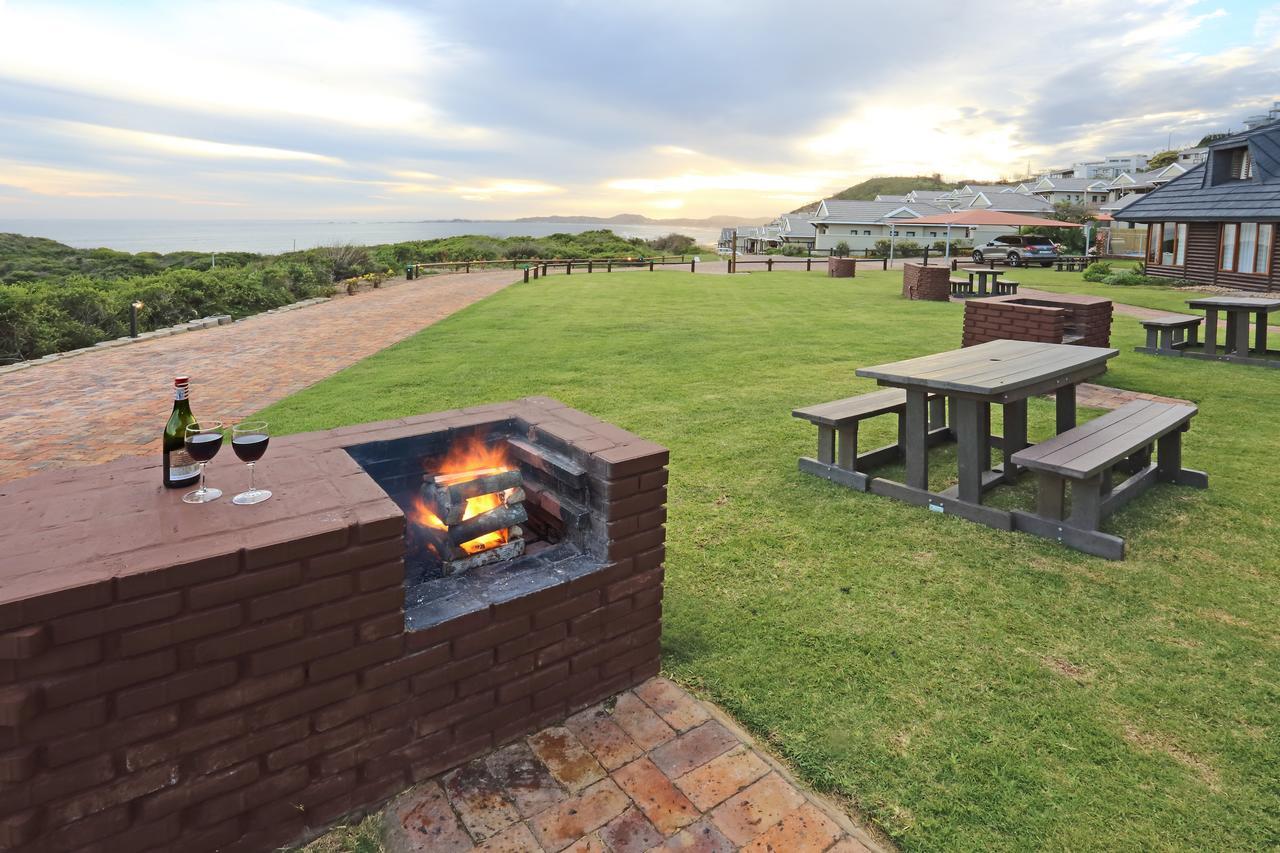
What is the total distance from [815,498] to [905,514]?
61 cm

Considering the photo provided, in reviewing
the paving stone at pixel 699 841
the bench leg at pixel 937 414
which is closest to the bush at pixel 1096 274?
the bench leg at pixel 937 414

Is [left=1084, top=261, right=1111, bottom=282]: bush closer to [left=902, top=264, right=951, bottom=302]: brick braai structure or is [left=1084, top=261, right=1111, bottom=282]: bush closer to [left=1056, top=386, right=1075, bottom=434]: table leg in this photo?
[left=902, top=264, right=951, bottom=302]: brick braai structure

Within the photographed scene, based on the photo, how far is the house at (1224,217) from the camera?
2056 centimetres

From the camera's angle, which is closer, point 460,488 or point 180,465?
point 180,465

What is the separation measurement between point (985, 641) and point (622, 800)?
1.94 m

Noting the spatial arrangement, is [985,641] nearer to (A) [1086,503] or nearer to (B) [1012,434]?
(A) [1086,503]

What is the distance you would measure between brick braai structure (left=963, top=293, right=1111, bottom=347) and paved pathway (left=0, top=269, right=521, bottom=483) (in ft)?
30.2

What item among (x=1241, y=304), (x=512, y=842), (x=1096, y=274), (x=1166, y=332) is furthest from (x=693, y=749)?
(x=1096, y=274)

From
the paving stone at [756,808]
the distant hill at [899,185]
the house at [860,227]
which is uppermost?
the distant hill at [899,185]

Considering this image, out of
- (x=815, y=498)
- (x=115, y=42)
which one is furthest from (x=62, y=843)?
(x=115, y=42)

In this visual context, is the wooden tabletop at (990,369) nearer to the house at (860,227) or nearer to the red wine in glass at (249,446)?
the red wine in glass at (249,446)

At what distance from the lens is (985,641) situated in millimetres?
3201

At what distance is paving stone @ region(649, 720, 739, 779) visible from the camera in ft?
7.93

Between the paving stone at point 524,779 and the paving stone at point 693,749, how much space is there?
0.38m
